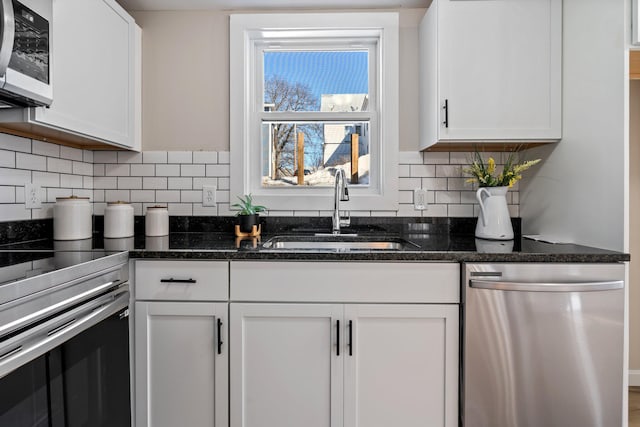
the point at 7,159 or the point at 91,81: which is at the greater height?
the point at 91,81

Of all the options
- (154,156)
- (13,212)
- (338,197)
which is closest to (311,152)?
(338,197)

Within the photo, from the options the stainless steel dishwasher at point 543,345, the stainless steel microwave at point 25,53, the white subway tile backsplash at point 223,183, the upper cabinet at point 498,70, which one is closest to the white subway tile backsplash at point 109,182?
the white subway tile backsplash at point 223,183

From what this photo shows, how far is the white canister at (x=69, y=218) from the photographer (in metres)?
1.73

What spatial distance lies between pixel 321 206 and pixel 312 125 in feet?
1.63

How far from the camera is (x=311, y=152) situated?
226cm

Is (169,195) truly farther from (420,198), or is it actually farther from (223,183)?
(420,198)

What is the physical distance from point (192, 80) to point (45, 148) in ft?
2.63

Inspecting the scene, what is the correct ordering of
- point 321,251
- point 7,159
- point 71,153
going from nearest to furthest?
1. point 321,251
2. point 7,159
3. point 71,153

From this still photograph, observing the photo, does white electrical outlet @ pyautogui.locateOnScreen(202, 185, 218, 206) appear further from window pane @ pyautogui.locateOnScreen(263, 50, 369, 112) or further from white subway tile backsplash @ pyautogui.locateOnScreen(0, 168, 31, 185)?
white subway tile backsplash @ pyautogui.locateOnScreen(0, 168, 31, 185)

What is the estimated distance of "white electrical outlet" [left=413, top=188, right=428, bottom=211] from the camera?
2.12 metres

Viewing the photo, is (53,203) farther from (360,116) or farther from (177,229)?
(360,116)

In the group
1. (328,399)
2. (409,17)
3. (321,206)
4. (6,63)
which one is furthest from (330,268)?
(409,17)

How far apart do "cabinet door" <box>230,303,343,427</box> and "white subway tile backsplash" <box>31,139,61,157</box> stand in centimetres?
121

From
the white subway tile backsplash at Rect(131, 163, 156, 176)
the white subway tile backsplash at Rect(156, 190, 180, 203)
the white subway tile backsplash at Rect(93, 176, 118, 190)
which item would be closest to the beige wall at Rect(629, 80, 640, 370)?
the white subway tile backsplash at Rect(156, 190, 180, 203)
